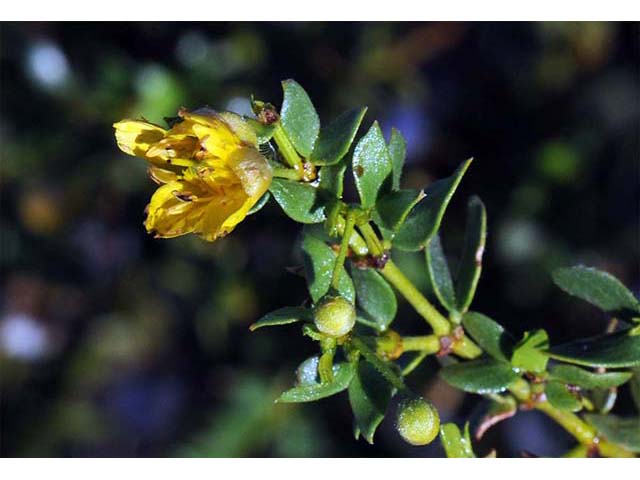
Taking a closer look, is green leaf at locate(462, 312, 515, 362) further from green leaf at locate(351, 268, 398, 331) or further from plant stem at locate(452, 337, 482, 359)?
green leaf at locate(351, 268, 398, 331)

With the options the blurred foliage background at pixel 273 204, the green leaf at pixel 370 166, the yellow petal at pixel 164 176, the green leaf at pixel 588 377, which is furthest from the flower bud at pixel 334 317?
the blurred foliage background at pixel 273 204

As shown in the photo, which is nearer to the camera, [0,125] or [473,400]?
[473,400]

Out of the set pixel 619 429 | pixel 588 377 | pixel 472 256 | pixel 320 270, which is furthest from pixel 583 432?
pixel 320 270

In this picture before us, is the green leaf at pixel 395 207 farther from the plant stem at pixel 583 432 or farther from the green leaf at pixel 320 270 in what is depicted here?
the plant stem at pixel 583 432

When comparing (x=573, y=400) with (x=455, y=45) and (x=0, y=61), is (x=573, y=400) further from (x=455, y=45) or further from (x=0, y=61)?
(x=0, y=61)

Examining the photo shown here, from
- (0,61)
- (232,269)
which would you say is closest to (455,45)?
(232,269)

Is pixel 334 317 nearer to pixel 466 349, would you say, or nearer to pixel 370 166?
pixel 370 166
